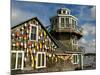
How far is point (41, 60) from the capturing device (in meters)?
2.28

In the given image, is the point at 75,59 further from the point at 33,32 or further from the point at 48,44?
the point at 33,32

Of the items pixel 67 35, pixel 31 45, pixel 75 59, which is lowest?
pixel 75 59

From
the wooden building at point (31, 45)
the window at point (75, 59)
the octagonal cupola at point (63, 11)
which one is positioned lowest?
the window at point (75, 59)

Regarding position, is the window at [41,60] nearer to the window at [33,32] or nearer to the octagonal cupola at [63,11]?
the window at [33,32]

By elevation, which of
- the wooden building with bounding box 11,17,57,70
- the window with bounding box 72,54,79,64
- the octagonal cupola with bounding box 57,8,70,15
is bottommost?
the window with bounding box 72,54,79,64

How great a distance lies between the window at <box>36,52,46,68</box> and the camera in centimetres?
227

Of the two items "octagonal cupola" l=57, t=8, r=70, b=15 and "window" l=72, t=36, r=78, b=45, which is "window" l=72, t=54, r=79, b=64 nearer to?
"window" l=72, t=36, r=78, b=45


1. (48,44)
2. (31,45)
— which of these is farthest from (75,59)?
(31,45)

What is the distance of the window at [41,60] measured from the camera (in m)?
2.27

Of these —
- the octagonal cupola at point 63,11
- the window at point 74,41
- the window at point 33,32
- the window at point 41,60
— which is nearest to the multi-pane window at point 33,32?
the window at point 33,32

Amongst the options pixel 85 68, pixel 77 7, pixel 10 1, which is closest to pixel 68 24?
pixel 77 7

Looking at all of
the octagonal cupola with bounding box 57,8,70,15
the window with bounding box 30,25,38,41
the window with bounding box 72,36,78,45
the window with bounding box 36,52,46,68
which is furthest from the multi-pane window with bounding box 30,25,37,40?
the window with bounding box 72,36,78,45

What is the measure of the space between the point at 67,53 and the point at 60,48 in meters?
0.11
